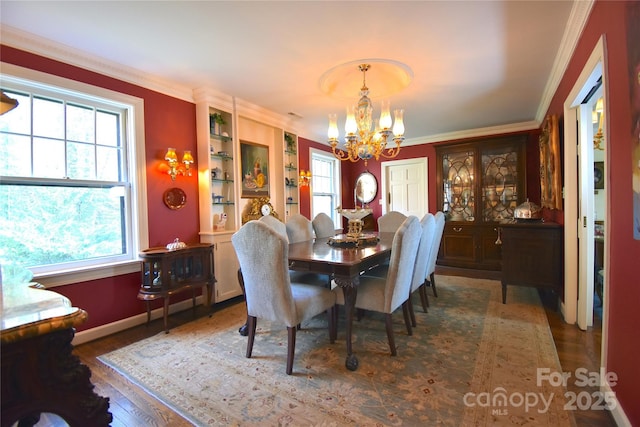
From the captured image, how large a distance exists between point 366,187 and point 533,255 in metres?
3.69

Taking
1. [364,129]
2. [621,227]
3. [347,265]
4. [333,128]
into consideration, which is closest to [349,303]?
[347,265]

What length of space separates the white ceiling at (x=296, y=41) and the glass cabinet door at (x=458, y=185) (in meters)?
1.77

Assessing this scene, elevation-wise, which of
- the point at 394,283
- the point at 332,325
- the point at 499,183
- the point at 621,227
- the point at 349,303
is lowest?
the point at 332,325

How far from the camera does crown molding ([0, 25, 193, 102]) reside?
216cm

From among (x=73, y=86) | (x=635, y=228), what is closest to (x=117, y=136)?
(x=73, y=86)

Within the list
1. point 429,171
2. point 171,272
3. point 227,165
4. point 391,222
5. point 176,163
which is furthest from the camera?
point 429,171

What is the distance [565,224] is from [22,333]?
3.75 meters

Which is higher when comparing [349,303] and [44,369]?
[44,369]

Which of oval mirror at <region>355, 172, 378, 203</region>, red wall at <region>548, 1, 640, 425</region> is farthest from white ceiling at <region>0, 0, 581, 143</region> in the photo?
oval mirror at <region>355, 172, 378, 203</region>

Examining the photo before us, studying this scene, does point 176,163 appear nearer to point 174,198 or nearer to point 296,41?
point 174,198

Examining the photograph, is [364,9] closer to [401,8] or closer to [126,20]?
[401,8]

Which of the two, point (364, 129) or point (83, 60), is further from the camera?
point (364, 129)

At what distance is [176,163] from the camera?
3113mm

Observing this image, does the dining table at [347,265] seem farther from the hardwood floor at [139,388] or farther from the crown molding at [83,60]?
the crown molding at [83,60]
